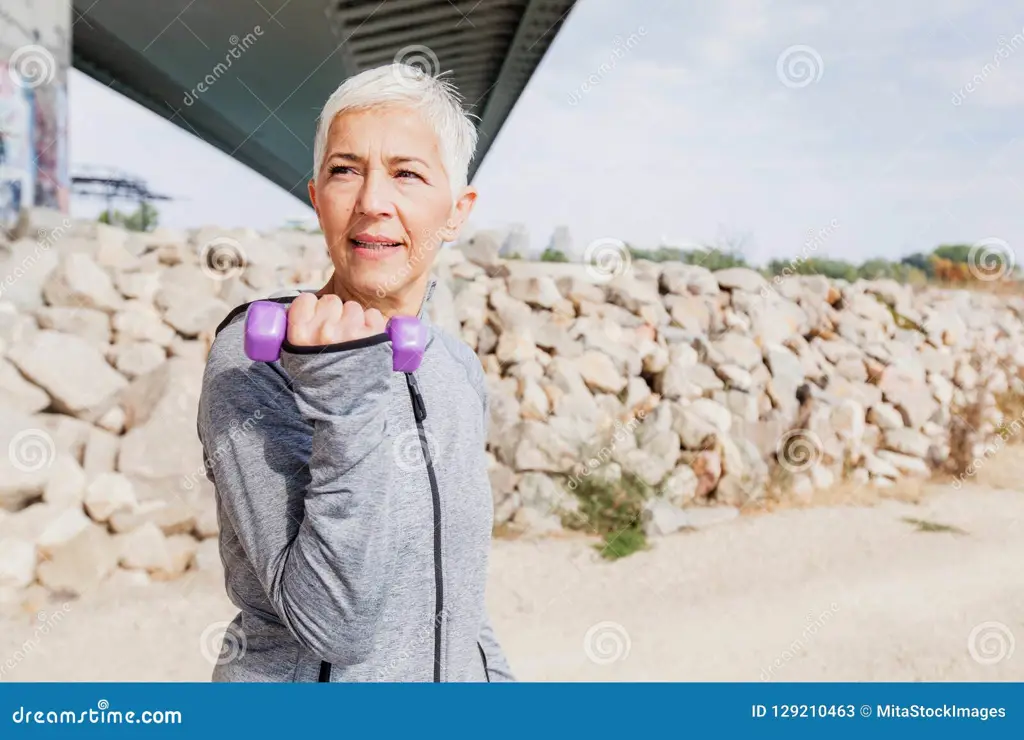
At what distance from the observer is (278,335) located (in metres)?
0.92

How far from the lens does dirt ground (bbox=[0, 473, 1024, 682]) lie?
3721 millimetres

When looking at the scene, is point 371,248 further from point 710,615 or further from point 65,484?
point 65,484

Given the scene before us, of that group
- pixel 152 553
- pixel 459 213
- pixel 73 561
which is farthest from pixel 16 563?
pixel 459 213

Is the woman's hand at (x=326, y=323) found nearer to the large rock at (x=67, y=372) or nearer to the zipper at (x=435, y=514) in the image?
the zipper at (x=435, y=514)

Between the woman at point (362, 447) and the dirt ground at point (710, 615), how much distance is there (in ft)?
8.78

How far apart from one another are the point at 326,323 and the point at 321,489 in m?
0.18

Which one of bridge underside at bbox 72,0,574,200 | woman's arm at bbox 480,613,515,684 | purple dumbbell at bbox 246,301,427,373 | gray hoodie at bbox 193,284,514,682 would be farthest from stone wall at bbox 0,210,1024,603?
purple dumbbell at bbox 246,301,427,373

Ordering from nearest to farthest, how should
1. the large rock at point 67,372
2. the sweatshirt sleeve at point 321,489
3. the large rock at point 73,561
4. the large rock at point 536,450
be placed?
1. the sweatshirt sleeve at point 321,489
2. the large rock at point 73,561
3. the large rock at point 67,372
4. the large rock at point 536,450

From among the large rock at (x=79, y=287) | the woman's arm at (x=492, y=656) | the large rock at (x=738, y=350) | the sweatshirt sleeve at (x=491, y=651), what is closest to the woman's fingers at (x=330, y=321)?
the sweatshirt sleeve at (x=491, y=651)

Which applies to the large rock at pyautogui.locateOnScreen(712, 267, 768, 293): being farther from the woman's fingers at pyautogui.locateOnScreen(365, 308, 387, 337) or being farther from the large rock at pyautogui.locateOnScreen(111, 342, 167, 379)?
the woman's fingers at pyautogui.locateOnScreen(365, 308, 387, 337)

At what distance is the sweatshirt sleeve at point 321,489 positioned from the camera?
89 cm

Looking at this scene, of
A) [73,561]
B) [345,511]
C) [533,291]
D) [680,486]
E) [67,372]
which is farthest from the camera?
[533,291]

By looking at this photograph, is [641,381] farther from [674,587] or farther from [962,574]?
[962,574]

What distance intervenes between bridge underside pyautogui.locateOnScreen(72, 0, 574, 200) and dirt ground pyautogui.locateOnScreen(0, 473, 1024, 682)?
2932mm
